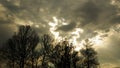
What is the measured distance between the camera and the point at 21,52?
58.7 meters

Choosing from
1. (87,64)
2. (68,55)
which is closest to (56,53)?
(68,55)

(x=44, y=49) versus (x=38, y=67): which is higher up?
(x=44, y=49)

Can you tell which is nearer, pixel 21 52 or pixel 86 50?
pixel 21 52

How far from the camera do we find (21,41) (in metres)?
59.5

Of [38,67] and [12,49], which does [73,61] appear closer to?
A: [38,67]

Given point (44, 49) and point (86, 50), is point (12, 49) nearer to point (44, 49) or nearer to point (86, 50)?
point (44, 49)

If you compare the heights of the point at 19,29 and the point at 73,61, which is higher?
the point at 19,29

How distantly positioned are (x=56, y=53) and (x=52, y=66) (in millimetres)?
5681

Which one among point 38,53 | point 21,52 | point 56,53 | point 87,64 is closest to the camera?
point 21,52

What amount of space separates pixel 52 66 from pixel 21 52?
1493cm

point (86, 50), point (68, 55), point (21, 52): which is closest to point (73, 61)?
point (68, 55)

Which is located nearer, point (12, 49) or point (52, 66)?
point (12, 49)

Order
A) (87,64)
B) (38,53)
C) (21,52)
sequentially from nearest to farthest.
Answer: (21,52), (38,53), (87,64)

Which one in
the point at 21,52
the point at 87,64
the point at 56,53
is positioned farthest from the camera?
the point at 87,64
